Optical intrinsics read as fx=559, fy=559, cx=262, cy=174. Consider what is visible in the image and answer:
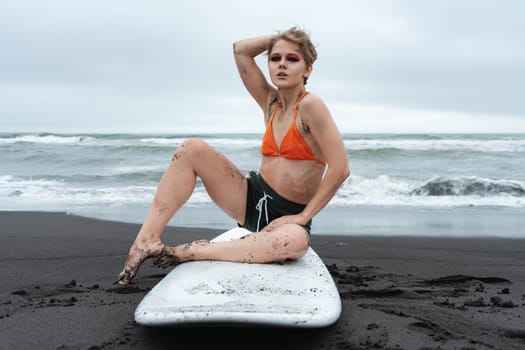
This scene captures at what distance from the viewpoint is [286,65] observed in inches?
147

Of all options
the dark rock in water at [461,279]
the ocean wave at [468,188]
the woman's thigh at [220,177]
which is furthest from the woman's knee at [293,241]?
the ocean wave at [468,188]

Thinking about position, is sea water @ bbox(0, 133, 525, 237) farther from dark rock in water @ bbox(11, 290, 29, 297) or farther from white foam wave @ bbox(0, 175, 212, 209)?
dark rock in water @ bbox(11, 290, 29, 297)

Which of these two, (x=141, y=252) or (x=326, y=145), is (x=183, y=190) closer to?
(x=141, y=252)

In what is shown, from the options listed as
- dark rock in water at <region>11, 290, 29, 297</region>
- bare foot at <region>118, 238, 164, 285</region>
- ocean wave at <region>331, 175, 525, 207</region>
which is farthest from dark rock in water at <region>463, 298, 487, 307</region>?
ocean wave at <region>331, 175, 525, 207</region>

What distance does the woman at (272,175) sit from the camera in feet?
11.0

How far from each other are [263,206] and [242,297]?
1.25 m

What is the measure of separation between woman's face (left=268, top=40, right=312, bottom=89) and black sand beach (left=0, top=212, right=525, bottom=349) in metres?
1.44

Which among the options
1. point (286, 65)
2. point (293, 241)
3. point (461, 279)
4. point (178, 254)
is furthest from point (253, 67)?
point (461, 279)

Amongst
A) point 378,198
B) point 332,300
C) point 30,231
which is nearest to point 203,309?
point 332,300

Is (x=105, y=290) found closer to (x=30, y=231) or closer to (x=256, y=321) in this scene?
(x=256, y=321)

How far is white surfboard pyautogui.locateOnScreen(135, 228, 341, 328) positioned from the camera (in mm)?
2432

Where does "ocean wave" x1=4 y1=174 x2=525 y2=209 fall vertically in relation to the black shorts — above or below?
below

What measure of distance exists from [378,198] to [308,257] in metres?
7.67

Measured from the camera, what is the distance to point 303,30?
12.5 feet
